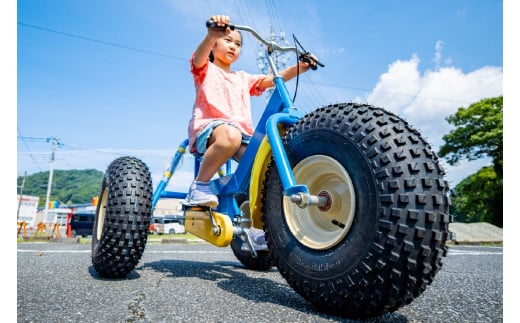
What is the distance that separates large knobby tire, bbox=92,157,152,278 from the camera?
6.63 ft

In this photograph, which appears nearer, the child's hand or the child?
the child's hand

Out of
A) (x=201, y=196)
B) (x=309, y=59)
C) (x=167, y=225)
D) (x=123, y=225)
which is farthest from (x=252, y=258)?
(x=167, y=225)

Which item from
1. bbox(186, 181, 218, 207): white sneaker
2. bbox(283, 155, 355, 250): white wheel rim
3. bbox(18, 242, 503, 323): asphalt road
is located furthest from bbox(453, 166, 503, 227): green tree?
bbox(283, 155, 355, 250): white wheel rim

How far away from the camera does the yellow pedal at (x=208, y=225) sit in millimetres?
1987

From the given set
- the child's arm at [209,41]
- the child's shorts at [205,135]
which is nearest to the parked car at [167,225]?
the child's shorts at [205,135]

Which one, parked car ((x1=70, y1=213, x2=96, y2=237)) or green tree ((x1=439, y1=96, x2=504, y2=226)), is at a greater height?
green tree ((x1=439, y1=96, x2=504, y2=226))

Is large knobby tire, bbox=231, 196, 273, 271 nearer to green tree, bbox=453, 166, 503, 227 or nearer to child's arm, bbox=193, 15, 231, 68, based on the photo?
child's arm, bbox=193, 15, 231, 68

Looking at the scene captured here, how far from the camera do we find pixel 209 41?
80.6 inches

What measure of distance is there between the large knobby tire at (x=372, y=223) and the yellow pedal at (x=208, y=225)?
0.59 m

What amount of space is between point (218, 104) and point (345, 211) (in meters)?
1.29

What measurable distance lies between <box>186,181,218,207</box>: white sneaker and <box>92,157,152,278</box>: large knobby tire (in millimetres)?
286

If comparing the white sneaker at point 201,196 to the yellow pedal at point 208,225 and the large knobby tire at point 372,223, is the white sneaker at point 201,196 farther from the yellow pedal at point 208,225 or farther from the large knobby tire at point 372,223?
the large knobby tire at point 372,223
